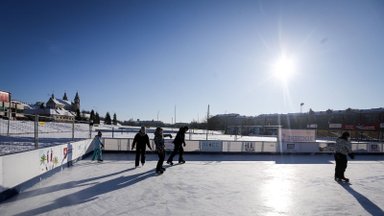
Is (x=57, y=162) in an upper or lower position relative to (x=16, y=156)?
lower

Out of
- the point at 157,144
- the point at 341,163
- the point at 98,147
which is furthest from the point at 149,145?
the point at 341,163

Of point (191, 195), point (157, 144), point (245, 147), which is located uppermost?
point (157, 144)

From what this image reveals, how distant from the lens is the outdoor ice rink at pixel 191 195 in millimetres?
5863

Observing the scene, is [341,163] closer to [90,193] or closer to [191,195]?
[191,195]

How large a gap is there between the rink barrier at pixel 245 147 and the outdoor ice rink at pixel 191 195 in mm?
6718

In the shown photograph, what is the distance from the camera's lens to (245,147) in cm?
1958

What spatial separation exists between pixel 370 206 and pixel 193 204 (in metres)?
4.01

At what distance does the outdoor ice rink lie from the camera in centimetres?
586

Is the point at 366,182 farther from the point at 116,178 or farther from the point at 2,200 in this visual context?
the point at 2,200

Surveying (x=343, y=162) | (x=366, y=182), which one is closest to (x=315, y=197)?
(x=343, y=162)

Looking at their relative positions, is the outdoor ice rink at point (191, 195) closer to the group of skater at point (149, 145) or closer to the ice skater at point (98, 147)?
the group of skater at point (149, 145)

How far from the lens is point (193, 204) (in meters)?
6.35

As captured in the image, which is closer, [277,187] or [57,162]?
[277,187]

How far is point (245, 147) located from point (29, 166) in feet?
47.0
